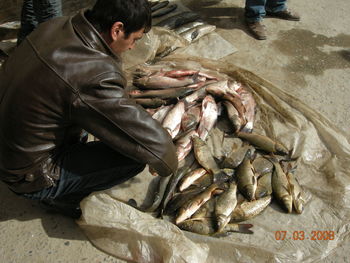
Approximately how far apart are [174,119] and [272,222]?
4.55 ft

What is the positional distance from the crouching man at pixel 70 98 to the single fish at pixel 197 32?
2688 mm

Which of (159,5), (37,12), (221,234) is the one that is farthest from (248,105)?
(159,5)

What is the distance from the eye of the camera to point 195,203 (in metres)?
2.80

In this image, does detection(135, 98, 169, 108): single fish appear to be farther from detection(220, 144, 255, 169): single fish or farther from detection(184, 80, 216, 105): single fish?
detection(220, 144, 255, 169): single fish

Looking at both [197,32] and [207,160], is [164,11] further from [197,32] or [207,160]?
[207,160]

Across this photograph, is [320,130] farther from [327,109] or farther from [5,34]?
[5,34]

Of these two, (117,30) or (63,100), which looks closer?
(63,100)

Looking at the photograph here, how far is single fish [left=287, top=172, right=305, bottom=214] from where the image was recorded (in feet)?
9.35

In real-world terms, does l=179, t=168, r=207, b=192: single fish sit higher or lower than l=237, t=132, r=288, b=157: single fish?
lower

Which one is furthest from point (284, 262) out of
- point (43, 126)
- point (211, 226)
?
point (43, 126)

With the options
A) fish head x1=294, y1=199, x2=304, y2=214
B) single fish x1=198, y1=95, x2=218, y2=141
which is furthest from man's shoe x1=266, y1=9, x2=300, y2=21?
fish head x1=294, y1=199, x2=304, y2=214

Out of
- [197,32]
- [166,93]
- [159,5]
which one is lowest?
[166,93]

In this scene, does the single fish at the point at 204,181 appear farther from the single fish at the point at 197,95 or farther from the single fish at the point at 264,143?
the single fish at the point at 197,95
